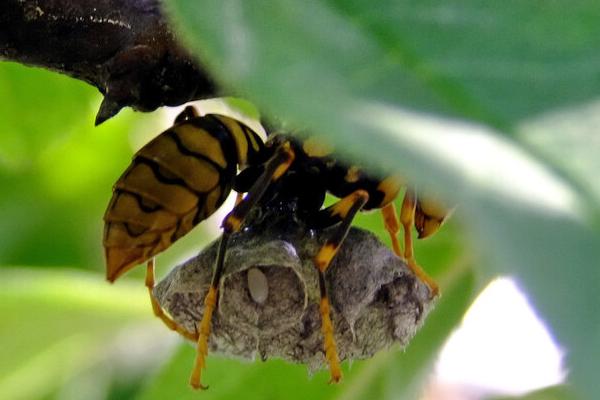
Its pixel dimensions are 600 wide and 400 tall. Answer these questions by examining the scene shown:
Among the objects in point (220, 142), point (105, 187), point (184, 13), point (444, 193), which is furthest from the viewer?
point (105, 187)

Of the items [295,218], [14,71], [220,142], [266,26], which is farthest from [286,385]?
[266,26]

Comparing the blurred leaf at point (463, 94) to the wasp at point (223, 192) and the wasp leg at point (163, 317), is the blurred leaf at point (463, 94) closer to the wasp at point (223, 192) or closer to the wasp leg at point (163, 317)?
the wasp at point (223, 192)

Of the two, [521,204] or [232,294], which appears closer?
[521,204]

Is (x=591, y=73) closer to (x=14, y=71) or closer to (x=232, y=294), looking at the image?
(x=232, y=294)

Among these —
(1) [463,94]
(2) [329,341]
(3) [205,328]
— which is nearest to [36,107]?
(3) [205,328]

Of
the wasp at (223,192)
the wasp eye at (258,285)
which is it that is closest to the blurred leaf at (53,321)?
the wasp at (223,192)

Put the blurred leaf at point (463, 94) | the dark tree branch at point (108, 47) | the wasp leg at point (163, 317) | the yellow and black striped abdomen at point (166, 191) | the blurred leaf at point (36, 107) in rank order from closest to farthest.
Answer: the blurred leaf at point (463, 94) → the dark tree branch at point (108, 47) → the yellow and black striped abdomen at point (166, 191) → the wasp leg at point (163, 317) → the blurred leaf at point (36, 107)

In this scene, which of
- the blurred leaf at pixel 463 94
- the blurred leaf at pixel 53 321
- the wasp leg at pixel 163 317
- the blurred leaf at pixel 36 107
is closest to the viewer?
the blurred leaf at pixel 463 94
